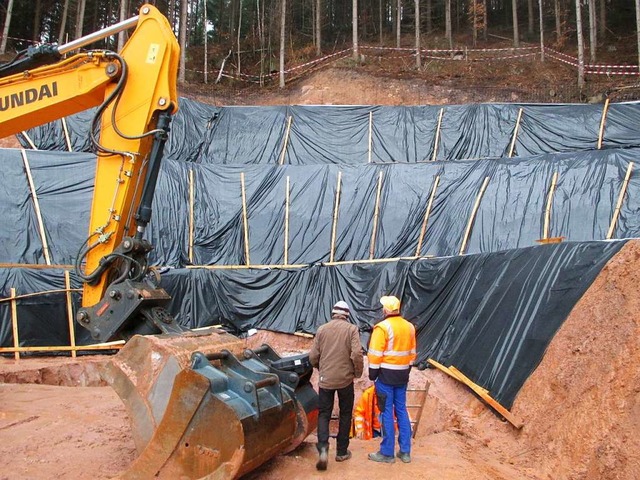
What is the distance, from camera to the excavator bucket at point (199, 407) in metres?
3.74

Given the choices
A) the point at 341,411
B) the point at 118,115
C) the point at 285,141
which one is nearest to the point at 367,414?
the point at 341,411

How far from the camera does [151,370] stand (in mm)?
4242

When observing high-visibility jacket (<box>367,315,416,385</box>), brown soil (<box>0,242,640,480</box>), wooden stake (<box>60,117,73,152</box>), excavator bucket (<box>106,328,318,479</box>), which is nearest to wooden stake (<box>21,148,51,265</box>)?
wooden stake (<box>60,117,73,152</box>)

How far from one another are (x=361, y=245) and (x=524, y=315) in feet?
22.4

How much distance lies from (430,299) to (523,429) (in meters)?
5.03

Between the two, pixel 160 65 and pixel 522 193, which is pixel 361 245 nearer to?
pixel 522 193

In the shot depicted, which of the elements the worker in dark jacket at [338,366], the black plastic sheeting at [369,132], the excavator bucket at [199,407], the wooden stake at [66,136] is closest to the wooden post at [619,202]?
the black plastic sheeting at [369,132]

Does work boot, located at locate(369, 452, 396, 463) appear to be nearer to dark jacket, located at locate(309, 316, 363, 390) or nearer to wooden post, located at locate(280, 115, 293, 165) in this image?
dark jacket, located at locate(309, 316, 363, 390)

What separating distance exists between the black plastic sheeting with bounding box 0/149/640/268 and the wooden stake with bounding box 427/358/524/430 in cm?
464

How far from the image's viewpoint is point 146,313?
4902mm

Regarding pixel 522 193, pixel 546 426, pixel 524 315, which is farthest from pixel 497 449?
pixel 522 193

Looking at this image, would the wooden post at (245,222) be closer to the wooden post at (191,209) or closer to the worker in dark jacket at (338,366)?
the wooden post at (191,209)

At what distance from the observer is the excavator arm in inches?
204

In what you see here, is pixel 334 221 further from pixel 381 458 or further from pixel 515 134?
pixel 381 458
